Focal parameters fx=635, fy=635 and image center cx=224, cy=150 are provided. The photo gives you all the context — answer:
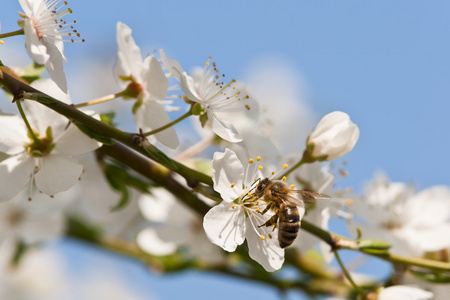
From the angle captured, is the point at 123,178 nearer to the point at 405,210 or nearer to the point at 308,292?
the point at 308,292

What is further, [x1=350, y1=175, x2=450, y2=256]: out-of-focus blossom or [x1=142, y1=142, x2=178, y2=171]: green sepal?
[x1=350, y1=175, x2=450, y2=256]: out-of-focus blossom

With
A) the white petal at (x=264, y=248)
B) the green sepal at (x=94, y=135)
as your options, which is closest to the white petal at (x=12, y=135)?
the green sepal at (x=94, y=135)

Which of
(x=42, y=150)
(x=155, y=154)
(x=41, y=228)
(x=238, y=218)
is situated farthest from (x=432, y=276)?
(x=41, y=228)

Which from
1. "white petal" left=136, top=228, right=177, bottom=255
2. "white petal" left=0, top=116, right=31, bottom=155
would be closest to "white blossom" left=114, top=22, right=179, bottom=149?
"white petal" left=0, top=116, right=31, bottom=155

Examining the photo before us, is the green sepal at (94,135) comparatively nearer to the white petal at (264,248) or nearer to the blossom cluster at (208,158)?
the blossom cluster at (208,158)

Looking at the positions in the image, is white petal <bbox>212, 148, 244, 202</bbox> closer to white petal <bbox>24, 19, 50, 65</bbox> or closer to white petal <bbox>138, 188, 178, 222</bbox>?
white petal <bbox>24, 19, 50, 65</bbox>

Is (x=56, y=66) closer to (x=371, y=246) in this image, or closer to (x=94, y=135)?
(x=94, y=135)
